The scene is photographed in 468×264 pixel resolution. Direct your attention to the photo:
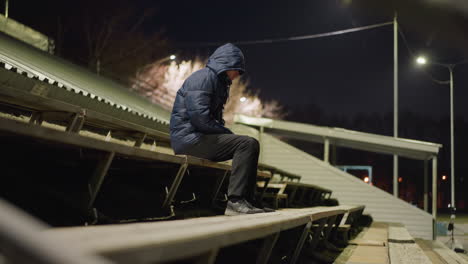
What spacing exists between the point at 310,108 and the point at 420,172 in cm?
1591

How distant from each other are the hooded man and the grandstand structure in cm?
21

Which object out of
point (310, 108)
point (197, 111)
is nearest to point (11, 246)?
point (197, 111)

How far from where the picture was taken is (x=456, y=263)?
19.7ft

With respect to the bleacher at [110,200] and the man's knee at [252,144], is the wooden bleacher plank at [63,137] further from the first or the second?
the man's knee at [252,144]

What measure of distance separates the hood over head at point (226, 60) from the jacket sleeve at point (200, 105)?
0.66 feet

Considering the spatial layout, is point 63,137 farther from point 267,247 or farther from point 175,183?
point 267,247

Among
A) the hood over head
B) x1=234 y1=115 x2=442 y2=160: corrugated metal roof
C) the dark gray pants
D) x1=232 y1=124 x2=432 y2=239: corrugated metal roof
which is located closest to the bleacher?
the dark gray pants

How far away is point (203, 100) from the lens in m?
3.88

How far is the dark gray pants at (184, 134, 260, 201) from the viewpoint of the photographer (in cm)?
379

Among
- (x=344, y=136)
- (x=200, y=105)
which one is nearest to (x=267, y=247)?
(x=200, y=105)

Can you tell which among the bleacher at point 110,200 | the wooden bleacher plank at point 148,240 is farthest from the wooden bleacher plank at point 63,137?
the wooden bleacher plank at point 148,240

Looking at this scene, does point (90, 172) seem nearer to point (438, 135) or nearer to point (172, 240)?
point (172, 240)

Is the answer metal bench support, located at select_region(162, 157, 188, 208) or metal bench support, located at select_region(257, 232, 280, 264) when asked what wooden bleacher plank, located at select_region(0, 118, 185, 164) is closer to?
metal bench support, located at select_region(162, 157, 188, 208)

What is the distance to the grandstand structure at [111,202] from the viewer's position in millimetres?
1239
